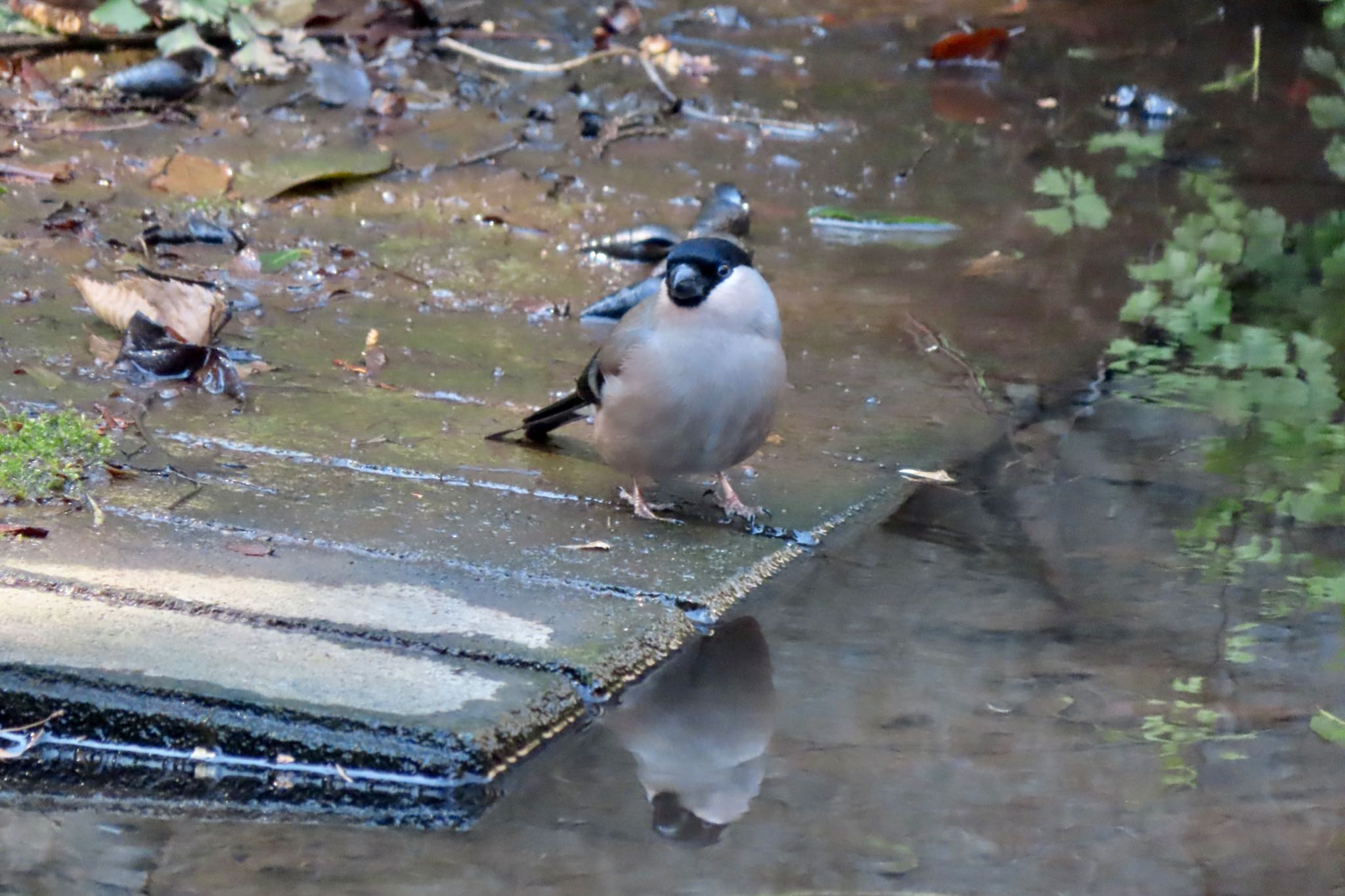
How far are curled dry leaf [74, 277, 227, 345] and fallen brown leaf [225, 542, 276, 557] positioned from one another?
1.13m

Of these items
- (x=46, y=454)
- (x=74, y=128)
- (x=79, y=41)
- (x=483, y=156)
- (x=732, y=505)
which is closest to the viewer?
(x=46, y=454)

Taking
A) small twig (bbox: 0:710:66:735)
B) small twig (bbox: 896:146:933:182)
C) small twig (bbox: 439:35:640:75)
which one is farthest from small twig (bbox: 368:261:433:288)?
small twig (bbox: 439:35:640:75)

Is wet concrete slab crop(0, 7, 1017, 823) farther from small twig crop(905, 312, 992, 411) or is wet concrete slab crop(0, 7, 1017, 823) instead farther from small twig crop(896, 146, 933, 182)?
small twig crop(896, 146, 933, 182)

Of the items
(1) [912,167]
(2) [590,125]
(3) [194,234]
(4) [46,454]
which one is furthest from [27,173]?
(1) [912,167]

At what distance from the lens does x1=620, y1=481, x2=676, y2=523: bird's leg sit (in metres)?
3.38

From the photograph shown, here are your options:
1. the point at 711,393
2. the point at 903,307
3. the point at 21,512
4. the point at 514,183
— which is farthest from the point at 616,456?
the point at 514,183

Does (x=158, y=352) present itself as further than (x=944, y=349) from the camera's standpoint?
No

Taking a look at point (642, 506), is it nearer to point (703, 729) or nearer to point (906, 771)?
point (703, 729)

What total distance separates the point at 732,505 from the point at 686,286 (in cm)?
50

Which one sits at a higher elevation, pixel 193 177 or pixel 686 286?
pixel 686 286

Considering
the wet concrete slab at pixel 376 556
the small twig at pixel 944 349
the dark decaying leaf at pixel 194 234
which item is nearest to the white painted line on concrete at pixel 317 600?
the wet concrete slab at pixel 376 556

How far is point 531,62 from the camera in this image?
24.7 feet

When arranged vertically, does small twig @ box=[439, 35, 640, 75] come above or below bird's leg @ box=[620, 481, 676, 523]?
above

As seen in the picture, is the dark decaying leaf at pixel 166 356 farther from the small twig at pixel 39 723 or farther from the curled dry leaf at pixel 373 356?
the small twig at pixel 39 723
